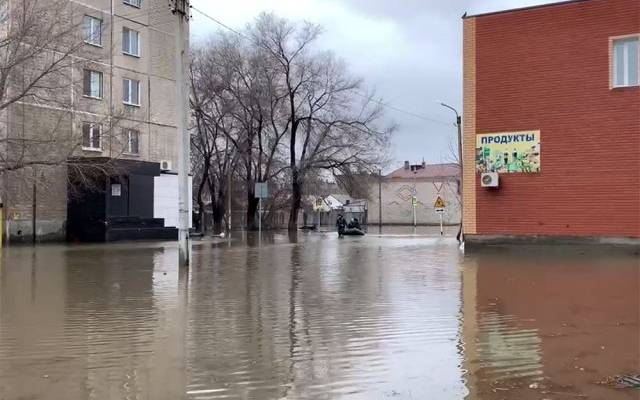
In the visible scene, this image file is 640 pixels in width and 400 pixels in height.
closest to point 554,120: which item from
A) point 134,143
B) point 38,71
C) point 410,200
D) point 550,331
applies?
point 550,331

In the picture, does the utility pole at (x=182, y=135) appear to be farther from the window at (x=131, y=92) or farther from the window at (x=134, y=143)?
the window at (x=131, y=92)

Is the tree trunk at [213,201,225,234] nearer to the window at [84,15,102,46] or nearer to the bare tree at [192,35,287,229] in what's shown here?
the bare tree at [192,35,287,229]

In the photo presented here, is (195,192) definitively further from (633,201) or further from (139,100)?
(633,201)

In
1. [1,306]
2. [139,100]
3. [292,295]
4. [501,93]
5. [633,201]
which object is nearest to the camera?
[1,306]

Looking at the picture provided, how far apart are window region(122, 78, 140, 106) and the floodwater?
74.6 ft

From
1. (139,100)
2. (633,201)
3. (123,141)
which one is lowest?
(633,201)

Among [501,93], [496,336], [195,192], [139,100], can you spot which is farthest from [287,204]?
[496,336]

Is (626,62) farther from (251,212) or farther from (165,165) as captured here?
(251,212)

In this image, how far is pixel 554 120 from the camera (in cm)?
2022

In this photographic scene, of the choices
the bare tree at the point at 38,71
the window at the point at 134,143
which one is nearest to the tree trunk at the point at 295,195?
the window at the point at 134,143

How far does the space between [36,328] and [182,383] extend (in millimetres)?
3556

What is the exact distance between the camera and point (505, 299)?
34.3 feet

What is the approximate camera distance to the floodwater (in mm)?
5473

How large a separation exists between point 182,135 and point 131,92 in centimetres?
2129
